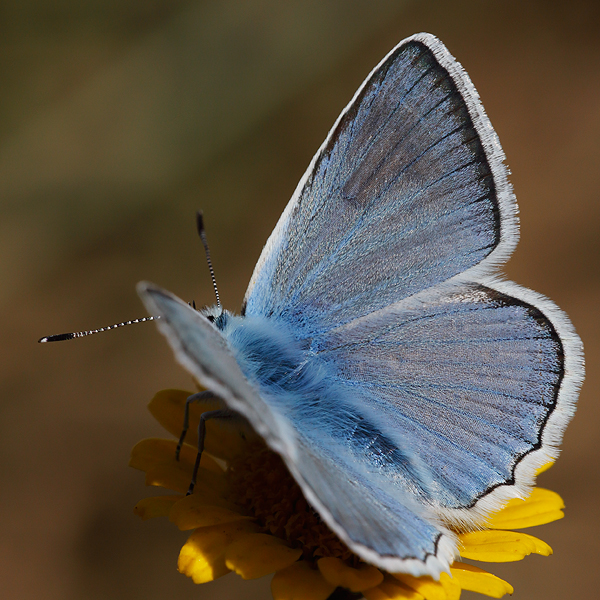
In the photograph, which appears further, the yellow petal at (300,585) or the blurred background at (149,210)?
the blurred background at (149,210)

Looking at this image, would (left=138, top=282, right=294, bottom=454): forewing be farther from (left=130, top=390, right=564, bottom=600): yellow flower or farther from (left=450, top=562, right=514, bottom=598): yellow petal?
(left=450, top=562, right=514, bottom=598): yellow petal

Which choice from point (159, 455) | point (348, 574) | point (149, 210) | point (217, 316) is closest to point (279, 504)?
point (348, 574)

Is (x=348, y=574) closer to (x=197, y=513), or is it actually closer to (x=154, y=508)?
(x=197, y=513)

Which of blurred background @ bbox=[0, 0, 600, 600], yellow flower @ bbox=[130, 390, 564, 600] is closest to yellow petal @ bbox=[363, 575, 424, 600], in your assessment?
yellow flower @ bbox=[130, 390, 564, 600]

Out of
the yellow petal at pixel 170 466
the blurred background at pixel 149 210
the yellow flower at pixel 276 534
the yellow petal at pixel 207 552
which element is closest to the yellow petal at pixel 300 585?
the yellow flower at pixel 276 534

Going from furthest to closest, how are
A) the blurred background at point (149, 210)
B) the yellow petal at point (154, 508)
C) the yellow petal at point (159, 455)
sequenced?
1. the blurred background at point (149, 210)
2. the yellow petal at point (159, 455)
3. the yellow petal at point (154, 508)

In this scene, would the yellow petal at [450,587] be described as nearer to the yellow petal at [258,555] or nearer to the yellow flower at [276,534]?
the yellow flower at [276,534]
